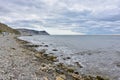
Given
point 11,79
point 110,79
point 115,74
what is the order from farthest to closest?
1. point 115,74
2. point 110,79
3. point 11,79

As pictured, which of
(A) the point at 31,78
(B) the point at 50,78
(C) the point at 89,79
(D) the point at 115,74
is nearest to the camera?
(A) the point at 31,78

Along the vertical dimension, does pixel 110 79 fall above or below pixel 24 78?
below

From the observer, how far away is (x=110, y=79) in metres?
15.6

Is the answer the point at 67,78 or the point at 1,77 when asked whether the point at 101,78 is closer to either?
the point at 67,78

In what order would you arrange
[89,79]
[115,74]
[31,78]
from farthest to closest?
1. [115,74]
2. [89,79]
3. [31,78]

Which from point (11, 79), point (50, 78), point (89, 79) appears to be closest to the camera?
point (11, 79)

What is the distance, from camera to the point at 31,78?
10.5m

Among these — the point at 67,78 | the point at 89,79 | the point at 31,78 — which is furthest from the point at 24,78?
the point at 89,79

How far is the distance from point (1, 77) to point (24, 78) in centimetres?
131

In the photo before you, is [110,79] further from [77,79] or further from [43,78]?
[43,78]

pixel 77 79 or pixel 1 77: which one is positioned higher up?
pixel 1 77

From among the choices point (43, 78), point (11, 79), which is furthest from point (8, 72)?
point (43, 78)

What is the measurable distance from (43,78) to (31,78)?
79cm

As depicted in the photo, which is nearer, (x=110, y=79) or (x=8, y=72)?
(x=8, y=72)
